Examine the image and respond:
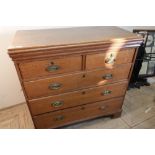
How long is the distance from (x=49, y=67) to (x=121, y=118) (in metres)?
1.18

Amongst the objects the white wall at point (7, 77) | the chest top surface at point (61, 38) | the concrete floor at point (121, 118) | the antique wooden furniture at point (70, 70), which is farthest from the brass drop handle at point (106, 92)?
the white wall at point (7, 77)

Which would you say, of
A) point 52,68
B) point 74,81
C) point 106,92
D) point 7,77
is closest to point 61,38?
point 52,68

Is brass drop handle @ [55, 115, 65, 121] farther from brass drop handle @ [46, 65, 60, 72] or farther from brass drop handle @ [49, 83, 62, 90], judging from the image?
brass drop handle @ [46, 65, 60, 72]

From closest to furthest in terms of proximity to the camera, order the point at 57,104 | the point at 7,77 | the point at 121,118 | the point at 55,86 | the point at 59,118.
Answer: the point at 55,86 < the point at 57,104 < the point at 59,118 < the point at 7,77 < the point at 121,118

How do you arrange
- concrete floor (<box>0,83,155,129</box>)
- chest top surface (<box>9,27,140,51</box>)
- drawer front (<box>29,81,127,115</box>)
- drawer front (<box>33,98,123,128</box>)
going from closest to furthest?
chest top surface (<box>9,27,140,51</box>) < drawer front (<box>29,81,127,115</box>) < drawer front (<box>33,98,123,128</box>) < concrete floor (<box>0,83,155,129</box>)

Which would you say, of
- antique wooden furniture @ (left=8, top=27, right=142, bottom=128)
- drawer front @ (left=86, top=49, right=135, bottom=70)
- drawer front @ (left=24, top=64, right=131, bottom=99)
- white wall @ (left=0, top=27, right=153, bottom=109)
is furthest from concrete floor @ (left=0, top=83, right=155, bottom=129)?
drawer front @ (left=86, top=49, right=135, bottom=70)

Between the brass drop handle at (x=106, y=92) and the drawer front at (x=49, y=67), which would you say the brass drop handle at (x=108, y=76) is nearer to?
the brass drop handle at (x=106, y=92)

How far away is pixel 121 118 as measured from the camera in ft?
5.69

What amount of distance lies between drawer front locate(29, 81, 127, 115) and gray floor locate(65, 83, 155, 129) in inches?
14.9

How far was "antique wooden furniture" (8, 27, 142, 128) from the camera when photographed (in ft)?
3.26

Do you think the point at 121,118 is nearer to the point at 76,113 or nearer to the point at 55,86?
the point at 76,113
